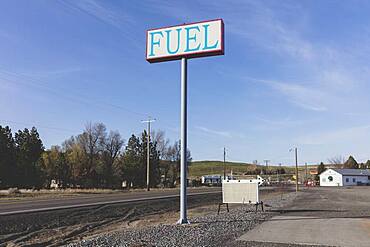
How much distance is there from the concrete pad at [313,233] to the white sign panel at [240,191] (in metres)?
4.02

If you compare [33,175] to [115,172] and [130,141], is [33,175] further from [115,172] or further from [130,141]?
[130,141]

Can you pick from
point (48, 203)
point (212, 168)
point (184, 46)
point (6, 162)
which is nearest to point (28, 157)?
point (6, 162)

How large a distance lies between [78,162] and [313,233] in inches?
2828

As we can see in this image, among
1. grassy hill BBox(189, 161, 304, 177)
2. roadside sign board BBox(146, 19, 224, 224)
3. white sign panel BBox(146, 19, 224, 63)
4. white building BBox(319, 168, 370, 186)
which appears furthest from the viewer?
grassy hill BBox(189, 161, 304, 177)

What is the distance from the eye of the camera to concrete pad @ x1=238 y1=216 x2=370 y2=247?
1156 centimetres

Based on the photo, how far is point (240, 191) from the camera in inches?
836

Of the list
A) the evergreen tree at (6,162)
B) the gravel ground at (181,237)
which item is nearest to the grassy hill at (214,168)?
the evergreen tree at (6,162)

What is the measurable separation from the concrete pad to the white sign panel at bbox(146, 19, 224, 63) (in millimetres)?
6991

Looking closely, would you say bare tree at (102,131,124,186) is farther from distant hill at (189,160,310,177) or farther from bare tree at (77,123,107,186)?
distant hill at (189,160,310,177)

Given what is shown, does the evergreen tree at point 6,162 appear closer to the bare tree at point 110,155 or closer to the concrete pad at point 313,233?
the bare tree at point 110,155

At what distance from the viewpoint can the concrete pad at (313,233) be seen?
11562 mm

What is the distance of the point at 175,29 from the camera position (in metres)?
16.9

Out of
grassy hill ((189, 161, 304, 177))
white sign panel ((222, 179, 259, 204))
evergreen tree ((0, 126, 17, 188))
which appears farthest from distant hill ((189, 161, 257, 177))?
white sign panel ((222, 179, 259, 204))

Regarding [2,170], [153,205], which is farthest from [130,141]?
[153,205]
